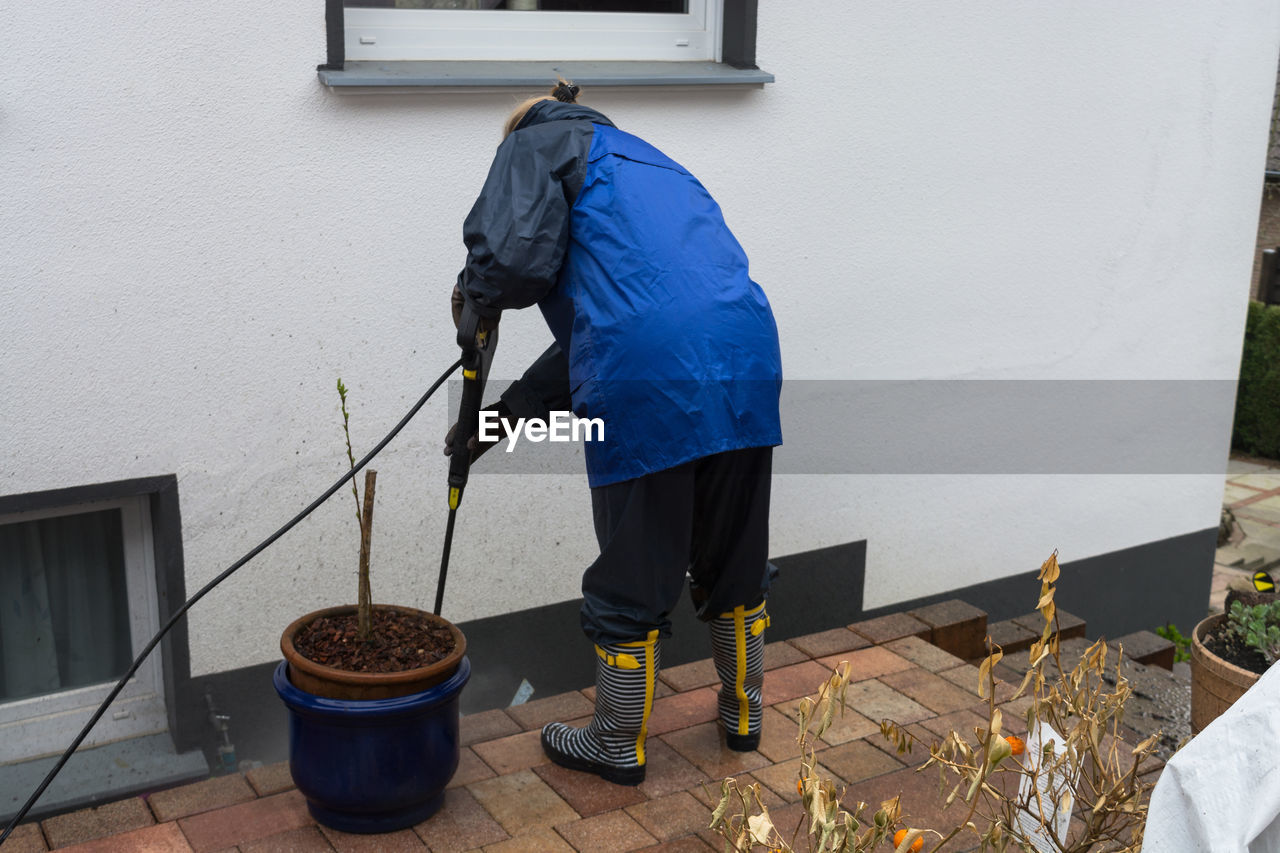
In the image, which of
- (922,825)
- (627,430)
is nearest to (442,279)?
(627,430)

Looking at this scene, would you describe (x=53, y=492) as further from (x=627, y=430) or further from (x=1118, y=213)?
(x=1118, y=213)

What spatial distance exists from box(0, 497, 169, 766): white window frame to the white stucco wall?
263 millimetres

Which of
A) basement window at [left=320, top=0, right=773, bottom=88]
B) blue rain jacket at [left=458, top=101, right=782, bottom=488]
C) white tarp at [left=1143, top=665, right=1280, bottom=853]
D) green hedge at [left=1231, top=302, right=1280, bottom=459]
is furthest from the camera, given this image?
green hedge at [left=1231, top=302, right=1280, bottom=459]

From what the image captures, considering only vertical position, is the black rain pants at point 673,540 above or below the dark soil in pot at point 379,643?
above

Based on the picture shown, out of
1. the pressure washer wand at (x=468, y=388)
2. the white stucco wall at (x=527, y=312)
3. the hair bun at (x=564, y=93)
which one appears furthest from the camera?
the white stucco wall at (x=527, y=312)

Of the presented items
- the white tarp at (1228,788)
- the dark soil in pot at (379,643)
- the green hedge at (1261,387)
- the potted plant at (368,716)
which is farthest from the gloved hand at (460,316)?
the green hedge at (1261,387)

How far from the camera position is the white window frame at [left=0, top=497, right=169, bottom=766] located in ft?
11.5

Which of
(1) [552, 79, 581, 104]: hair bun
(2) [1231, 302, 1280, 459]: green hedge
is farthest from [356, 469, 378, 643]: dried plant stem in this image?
(2) [1231, 302, 1280, 459]: green hedge

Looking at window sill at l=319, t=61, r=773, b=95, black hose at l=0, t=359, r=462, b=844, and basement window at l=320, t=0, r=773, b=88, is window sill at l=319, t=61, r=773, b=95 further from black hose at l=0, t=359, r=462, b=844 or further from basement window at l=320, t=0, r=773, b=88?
black hose at l=0, t=359, r=462, b=844

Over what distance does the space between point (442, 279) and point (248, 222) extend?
23.4 inches

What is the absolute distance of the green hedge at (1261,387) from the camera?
9.95 meters

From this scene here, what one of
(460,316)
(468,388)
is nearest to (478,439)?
(468,388)

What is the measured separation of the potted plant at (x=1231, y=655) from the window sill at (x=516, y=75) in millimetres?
2177

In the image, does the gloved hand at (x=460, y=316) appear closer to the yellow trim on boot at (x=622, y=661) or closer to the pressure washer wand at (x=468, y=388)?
the pressure washer wand at (x=468, y=388)
